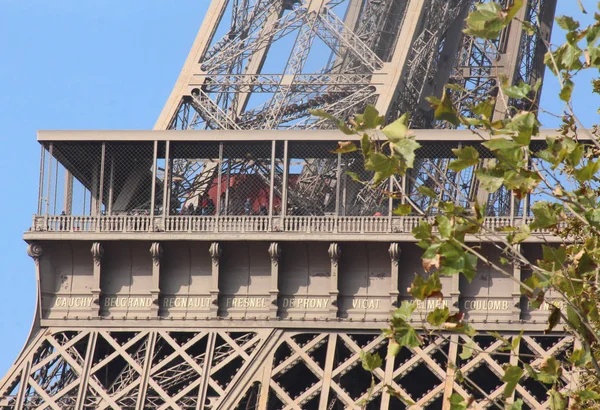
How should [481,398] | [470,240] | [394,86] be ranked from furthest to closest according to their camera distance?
[394,86], [481,398], [470,240]

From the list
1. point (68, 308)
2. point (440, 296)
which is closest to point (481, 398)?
point (68, 308)

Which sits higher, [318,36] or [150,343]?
[318,36]

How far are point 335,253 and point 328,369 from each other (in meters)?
2.65

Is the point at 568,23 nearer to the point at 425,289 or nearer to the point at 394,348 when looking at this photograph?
the point at 425,289

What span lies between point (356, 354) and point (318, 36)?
964 centimetres

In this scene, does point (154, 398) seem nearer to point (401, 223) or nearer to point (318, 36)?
point (401, 223)

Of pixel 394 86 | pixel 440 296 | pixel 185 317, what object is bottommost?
pixel 440 296

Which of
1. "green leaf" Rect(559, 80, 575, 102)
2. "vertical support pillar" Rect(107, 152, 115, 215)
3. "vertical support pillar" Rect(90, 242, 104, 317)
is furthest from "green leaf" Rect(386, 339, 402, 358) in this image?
"vertical support pillar" Rect(107, 152, 115, 215)

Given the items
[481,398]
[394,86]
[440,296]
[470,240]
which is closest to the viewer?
[440,296]

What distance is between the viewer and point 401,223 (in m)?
36.8

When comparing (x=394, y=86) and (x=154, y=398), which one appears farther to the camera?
(x=394, y=86)

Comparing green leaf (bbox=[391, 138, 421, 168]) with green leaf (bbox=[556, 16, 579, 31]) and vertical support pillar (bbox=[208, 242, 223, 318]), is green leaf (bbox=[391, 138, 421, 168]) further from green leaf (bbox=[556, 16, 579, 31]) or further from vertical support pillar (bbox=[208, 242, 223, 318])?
vertical support pillar (bbox=[208, 242, 223, 318])

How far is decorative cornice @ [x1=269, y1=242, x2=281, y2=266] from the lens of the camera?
120 feet

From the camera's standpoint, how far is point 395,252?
3638 centimetres
